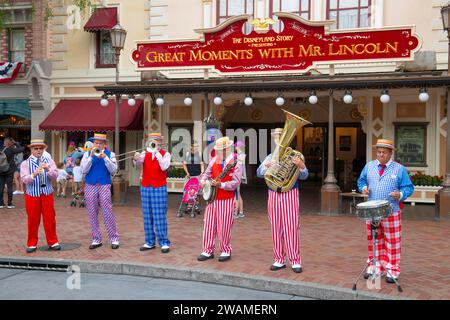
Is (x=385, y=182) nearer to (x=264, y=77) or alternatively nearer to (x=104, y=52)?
(x=264, y=77)

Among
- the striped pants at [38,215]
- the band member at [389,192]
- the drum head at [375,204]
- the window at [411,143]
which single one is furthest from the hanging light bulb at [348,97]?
the striped pants at [38,215]

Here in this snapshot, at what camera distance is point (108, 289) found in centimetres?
606

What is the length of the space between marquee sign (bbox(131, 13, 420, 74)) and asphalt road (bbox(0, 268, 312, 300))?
807 centimetres

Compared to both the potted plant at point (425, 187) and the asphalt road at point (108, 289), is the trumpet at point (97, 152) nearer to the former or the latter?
the asphalt road at point (108, 289)

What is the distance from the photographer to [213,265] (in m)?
6.86

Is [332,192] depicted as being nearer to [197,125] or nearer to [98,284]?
[197,125]

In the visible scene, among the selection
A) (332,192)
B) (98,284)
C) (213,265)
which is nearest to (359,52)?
(332,192)

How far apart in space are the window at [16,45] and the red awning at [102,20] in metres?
2.99

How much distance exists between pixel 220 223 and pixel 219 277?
0.90 m

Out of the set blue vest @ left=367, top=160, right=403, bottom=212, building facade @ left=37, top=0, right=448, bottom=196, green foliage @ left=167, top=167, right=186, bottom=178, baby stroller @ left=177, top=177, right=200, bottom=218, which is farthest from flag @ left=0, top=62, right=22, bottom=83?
blue vest @ left=367, top=160, right=403, bottom=212

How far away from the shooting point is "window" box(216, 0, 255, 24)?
15.8m

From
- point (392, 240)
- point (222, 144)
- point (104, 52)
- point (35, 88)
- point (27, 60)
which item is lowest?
point (392, 240)

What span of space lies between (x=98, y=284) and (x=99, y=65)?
41.3ft

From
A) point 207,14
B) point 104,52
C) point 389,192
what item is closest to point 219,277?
point 389,192
